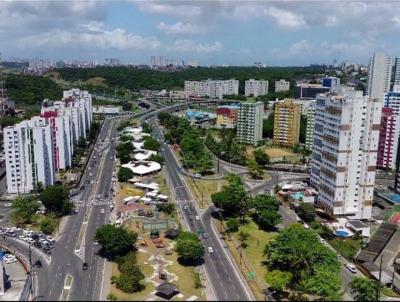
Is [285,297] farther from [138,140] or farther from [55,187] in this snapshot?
[138,140]

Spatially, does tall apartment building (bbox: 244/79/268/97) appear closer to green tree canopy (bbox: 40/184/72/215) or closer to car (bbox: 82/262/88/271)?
green tree canopy (bbox: 40/184/72/215)

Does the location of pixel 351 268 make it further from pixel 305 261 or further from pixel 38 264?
pixel 38 264

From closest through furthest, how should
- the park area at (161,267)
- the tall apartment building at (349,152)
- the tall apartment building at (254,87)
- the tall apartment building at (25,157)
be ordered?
the park area at (161,267) → the tall apartment building at (349,152) → the tall apartment building at (25,157) → the tall apartment building at (254,87)

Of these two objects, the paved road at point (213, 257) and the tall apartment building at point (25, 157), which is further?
the tall apartment building at point (25, 157)

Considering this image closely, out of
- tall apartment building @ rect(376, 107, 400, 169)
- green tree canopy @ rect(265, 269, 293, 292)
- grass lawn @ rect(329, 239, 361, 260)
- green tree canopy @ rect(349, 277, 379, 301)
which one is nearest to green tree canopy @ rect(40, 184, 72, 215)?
green tree canopy @ rect(265, 269, 293, 292)

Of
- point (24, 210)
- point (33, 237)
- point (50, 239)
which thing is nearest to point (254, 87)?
point (24, 210)

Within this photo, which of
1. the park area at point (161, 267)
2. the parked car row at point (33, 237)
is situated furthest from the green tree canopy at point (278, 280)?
the parked car row at point (33, 237)

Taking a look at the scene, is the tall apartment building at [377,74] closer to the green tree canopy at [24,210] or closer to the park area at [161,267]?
the park area at [161,267]
